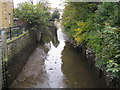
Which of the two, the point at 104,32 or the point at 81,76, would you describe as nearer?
the point at 104,32

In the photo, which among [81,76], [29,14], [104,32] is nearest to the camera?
[104,32]

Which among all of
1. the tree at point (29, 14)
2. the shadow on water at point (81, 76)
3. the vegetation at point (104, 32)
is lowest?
the shadow on water at point (81, 76)

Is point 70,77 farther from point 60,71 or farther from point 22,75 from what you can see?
point 22,75

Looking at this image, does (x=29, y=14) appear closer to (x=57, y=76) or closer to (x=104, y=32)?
(x=57, y=76)

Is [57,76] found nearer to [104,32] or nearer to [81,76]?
[81,76]

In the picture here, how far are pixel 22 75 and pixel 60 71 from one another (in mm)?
2335

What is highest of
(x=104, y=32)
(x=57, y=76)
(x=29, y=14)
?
(x=29, y=14)

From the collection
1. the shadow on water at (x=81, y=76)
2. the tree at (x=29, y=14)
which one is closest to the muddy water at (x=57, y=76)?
the shadow on water at (x=81, y=76)

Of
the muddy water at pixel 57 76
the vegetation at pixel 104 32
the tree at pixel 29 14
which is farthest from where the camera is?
the tree at pixel 29 14

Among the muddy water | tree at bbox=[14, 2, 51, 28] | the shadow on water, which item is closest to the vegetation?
the shadow on water

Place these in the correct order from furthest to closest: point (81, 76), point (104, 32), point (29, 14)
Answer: point (29, 14), point (81, 76), point (104, 32)

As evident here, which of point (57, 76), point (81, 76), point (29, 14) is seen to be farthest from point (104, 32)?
point (29, 14)

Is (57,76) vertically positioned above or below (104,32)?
below

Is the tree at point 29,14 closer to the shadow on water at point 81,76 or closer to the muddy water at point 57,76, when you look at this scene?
the muddy water at point 57,76
